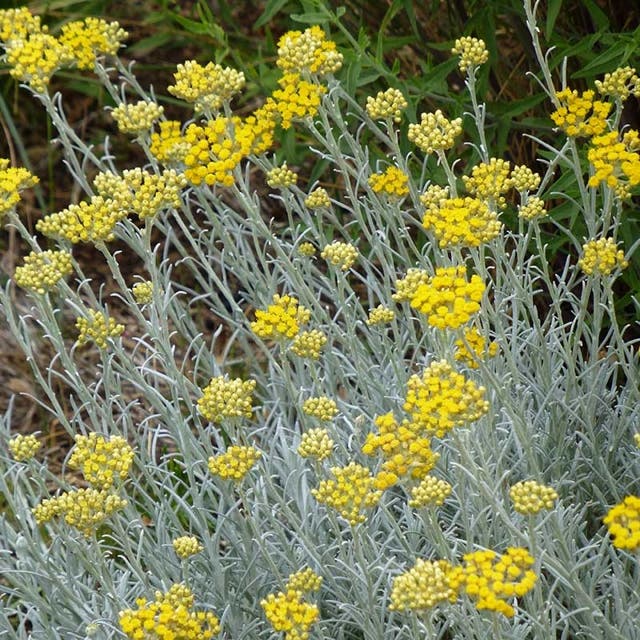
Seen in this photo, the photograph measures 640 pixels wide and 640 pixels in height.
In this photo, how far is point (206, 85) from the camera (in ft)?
10.9

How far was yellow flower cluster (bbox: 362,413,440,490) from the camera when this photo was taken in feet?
8.13

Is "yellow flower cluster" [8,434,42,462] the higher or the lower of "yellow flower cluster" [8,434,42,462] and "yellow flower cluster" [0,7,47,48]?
the lower

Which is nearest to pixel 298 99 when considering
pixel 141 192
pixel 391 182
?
pixel 391 182

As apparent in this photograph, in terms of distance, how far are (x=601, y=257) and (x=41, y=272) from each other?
161cm

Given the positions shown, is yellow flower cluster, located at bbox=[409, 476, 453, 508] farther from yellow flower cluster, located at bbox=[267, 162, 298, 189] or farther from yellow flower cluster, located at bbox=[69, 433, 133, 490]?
yellow flower cluster, located at bbox=[267, 162, 298, 189]

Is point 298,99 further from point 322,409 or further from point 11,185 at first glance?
point 322,409

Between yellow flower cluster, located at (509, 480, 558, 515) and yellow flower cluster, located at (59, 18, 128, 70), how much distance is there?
7.17 ft

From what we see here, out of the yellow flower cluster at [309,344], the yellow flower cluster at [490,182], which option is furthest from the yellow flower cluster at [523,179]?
the yellow flower cluster at [309,344]

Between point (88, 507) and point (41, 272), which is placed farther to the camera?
point (41, 272)

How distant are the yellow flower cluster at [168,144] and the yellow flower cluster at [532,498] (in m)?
1.67

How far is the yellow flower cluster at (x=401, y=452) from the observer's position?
248 cm

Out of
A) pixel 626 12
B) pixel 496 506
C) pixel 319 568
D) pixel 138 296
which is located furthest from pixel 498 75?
pixel 496 506

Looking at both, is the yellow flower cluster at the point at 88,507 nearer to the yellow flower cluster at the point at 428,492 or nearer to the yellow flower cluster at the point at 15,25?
the yellow flower cluster at the point at 428,492

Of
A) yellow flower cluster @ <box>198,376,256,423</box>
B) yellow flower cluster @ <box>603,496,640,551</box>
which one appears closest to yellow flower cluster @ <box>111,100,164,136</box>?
yellow flower cluster @ <box>198,376,256,423</box>
